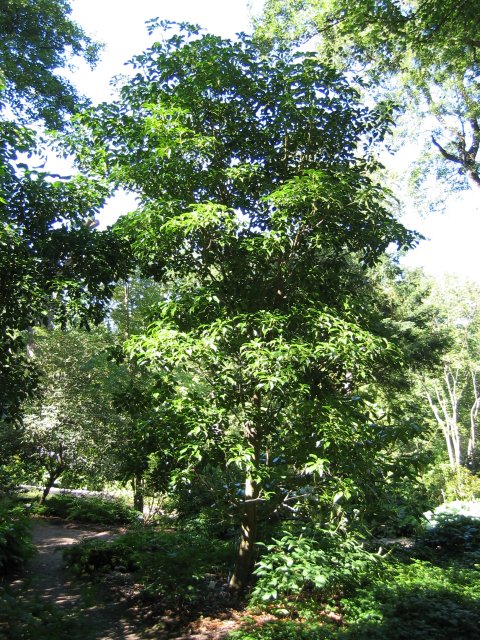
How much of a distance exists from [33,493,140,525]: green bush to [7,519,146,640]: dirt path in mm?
4175

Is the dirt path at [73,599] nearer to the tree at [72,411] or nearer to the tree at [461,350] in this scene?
the tree at [72,411]

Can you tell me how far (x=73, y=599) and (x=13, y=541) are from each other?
58.2 inches

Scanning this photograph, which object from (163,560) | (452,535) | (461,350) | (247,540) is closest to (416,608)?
(247,540)

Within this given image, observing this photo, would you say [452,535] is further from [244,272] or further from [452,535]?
[244,272]

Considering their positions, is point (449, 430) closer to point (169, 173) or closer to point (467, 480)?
point (467, 480)

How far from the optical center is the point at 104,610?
546 cm

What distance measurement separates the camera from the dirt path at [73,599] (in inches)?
187

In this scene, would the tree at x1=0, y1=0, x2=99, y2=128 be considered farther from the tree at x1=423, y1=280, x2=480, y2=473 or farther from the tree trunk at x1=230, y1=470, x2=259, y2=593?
the tree at x1=423, y1=280, x2=480, y2=473

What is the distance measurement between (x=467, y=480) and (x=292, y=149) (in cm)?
1868

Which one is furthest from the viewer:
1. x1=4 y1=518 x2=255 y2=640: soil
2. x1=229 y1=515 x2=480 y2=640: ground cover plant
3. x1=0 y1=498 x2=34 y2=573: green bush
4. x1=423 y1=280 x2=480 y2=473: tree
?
x1=423 y1=280 x2=480 y2=473: tree

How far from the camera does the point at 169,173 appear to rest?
5570 mm

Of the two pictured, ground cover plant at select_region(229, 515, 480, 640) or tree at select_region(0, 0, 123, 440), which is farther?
tree at select_region(0, 0, 123, 440)

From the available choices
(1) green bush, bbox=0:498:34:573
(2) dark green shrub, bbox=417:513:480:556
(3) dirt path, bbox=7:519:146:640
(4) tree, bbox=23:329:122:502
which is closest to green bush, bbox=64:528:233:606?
(3) dirt path, bbox=7:519:146:640

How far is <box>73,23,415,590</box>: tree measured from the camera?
475 cm
